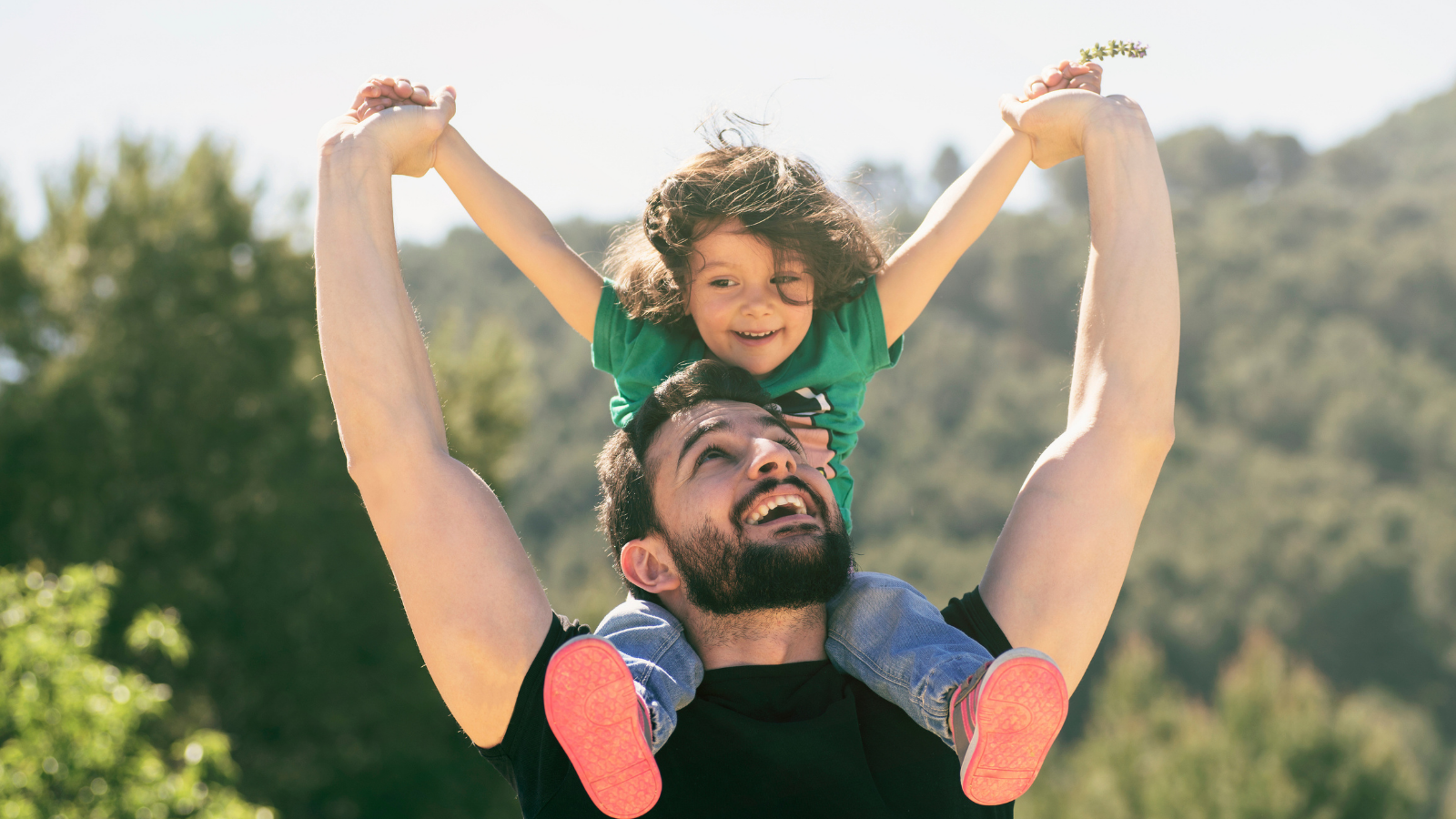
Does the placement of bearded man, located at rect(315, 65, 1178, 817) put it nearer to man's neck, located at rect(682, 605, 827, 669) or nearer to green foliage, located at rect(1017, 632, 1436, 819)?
man's neck, located at rect(682, 605, 827, 669)

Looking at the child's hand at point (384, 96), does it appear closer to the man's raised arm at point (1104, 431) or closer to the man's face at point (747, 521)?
the man's face at point (747, 521)

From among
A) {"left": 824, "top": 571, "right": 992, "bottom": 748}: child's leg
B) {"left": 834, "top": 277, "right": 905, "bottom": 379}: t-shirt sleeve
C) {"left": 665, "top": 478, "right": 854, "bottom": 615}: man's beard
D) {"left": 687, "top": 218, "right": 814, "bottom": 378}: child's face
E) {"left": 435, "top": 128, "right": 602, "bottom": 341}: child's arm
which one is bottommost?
{"left": 824, "top": 571, "right": 992, "bottom": 748}: child's leg

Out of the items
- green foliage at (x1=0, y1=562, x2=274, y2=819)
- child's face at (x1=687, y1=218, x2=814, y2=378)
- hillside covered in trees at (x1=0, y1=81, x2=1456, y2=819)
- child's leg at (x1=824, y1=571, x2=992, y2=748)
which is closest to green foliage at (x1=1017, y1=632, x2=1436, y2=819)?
hillside covered in trees at (x1=0, y1=81, x2=1456, y2=819)

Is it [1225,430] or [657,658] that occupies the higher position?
[657,658]

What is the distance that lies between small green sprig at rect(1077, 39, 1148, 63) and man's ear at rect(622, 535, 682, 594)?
5.24 ft

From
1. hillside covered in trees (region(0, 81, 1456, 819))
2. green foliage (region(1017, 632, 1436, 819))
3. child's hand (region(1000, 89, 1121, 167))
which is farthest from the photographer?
green foliage (region(1017, 632, 1436, 819))

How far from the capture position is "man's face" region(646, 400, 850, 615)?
2.25 metres

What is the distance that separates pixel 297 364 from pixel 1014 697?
16.2 m

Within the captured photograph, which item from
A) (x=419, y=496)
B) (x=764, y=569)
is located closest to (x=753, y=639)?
(x=764, y=569)

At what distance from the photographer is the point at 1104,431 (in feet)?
7.81

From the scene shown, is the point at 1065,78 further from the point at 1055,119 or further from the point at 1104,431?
the point at 1104,431

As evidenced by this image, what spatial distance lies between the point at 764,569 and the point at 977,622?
45 cm

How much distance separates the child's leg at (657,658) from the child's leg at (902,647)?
318 mm

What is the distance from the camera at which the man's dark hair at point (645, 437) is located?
249cm
